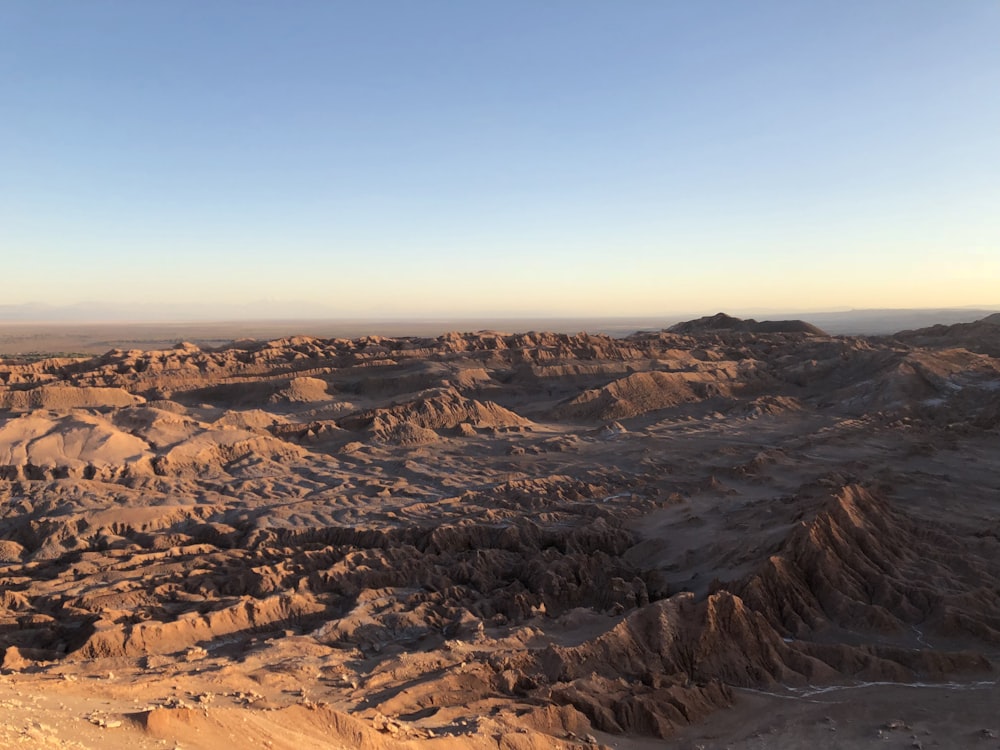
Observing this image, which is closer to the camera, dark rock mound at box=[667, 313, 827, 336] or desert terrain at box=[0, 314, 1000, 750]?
desert terrain at box=[0, 314, 1000, 750]

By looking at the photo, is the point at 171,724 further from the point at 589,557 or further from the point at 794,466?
the point at 794,466

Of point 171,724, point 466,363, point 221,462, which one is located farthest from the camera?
point 466,363

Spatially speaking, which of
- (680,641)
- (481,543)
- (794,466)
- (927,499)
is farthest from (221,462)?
(927,499)

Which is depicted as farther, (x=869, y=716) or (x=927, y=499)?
(x=927, y=499)

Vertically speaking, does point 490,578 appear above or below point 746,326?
below

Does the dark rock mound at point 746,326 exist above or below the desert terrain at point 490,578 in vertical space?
above

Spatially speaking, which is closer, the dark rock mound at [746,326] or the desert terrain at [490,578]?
the desert terrain at [490,578]

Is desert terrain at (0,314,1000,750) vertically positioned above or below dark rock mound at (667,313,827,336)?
below

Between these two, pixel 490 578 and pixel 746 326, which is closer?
pixel 490 578
